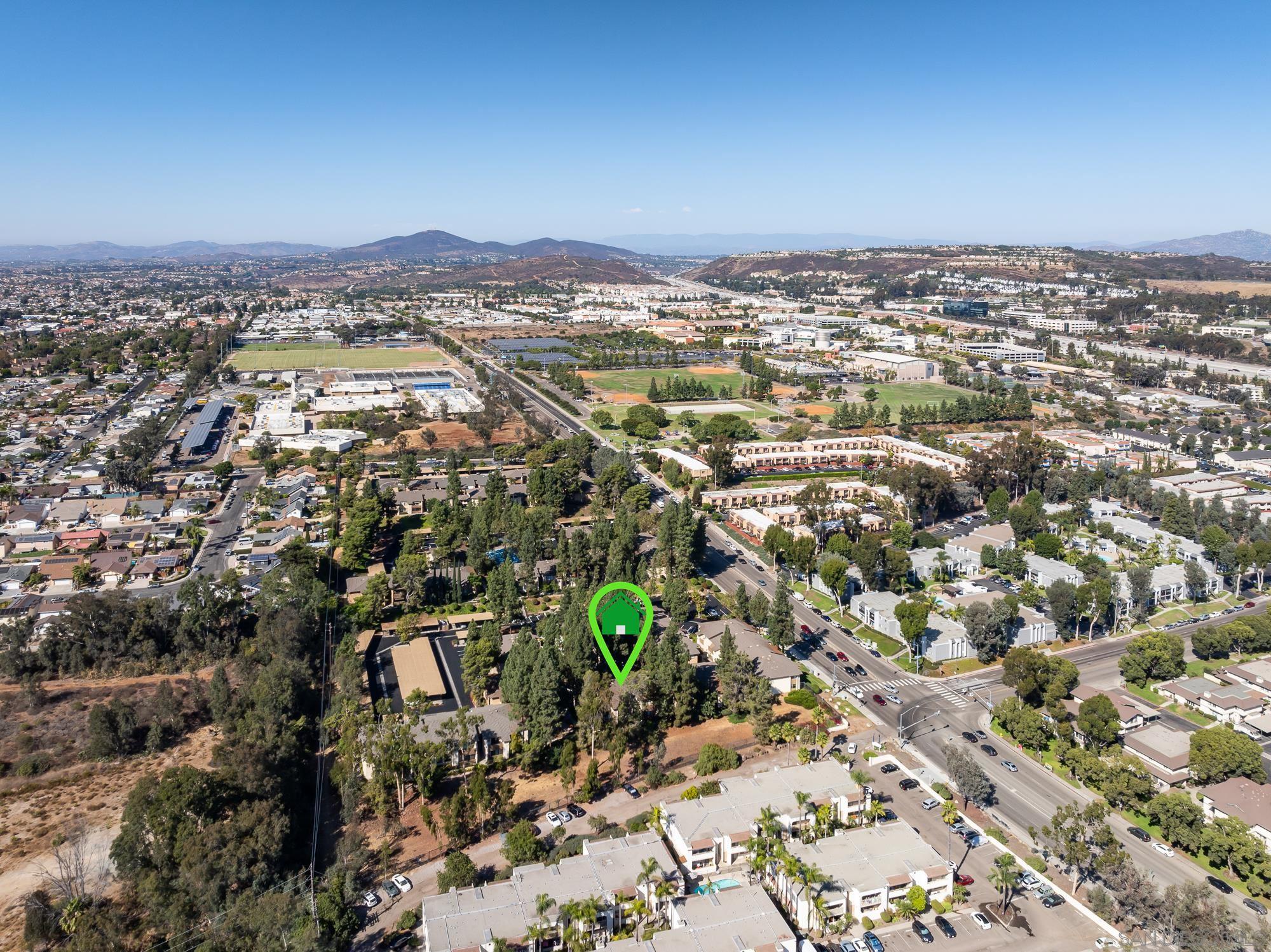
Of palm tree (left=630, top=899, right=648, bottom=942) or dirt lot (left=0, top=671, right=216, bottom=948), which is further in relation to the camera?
dirt lot (left=0, top=671, right=216, bottom=948)

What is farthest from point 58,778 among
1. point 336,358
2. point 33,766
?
point 336,358

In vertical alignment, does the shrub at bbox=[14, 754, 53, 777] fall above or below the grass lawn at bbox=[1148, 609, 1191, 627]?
above

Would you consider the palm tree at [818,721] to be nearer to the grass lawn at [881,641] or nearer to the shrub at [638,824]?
the grass lawn at [881,641]

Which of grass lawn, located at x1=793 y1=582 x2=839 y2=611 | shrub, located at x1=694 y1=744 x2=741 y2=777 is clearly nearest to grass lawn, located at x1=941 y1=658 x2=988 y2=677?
grass lawn, located at x1=793 y1=582 x2=839 y2=611

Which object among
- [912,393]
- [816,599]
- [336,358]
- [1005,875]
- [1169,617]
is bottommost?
[1169,617]

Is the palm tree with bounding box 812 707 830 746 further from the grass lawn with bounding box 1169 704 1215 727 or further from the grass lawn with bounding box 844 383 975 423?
the grass lawn with bounding box 844 383 975 423

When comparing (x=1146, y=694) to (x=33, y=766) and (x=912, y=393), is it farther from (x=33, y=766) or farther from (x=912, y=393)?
(x=912, y=393)

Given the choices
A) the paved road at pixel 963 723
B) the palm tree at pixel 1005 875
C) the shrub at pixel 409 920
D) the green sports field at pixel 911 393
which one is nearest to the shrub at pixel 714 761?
the paved road at pixel 963 723
